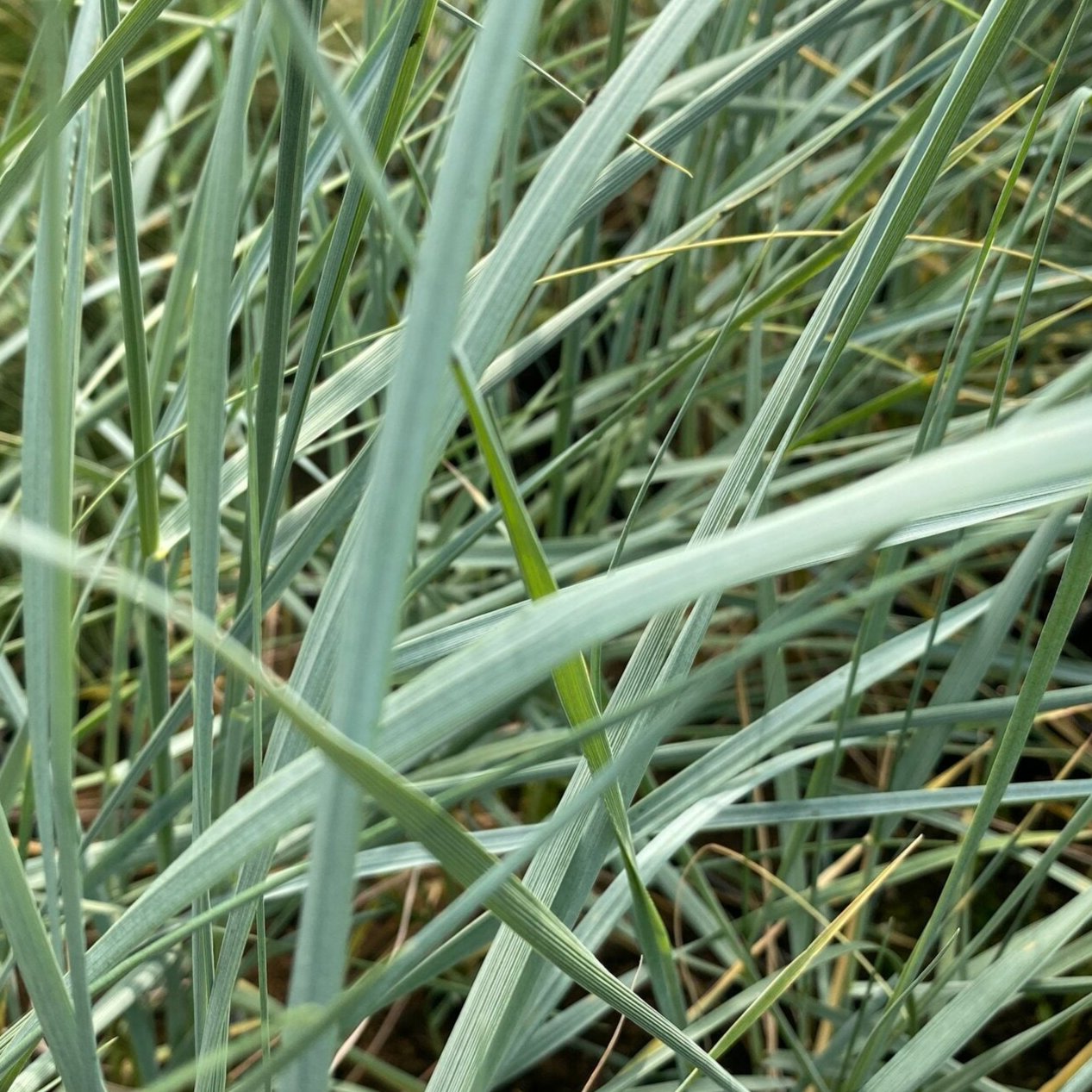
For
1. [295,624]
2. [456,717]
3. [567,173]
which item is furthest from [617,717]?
[295,624]

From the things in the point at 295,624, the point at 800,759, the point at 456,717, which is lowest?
the point at 295,624

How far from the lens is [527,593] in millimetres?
249

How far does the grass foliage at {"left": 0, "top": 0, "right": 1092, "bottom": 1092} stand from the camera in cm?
15

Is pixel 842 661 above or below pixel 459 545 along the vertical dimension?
below

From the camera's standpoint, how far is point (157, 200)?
97cm

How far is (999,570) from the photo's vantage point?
0.79m

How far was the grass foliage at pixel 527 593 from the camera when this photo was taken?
15 cm

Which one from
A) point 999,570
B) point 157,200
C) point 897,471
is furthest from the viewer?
point 157,200

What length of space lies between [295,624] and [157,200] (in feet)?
1.38

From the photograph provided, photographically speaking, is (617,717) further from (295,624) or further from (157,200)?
(157,200)

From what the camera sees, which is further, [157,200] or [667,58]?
[157,200]

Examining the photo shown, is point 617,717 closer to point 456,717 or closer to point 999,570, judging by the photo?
point 456,717

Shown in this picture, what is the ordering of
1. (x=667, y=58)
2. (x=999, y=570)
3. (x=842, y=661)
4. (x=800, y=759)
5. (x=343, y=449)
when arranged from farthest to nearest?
1. (x=999, y=570)
2. (x=842, y=661)
3. (x=343, y=449)
4. (x=800, y=759)
5. (x=667, y=58)

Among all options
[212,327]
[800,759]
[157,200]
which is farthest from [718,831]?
[157,200]
